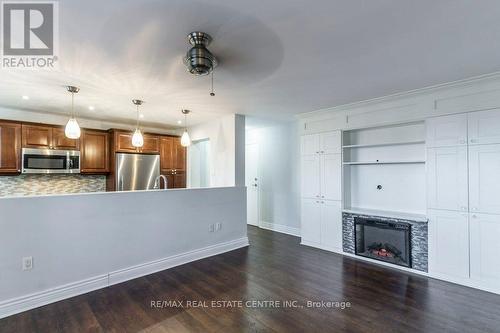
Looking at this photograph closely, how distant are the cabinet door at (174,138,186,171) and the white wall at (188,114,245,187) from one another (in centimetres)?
99

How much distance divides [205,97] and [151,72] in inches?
41.1

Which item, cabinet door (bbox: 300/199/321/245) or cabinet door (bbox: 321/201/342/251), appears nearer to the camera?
cabinet door (bbox: 321/201/342/251)

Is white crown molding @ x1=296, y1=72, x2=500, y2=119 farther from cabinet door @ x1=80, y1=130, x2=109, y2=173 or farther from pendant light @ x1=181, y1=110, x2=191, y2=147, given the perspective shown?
cabinet door @ x1=80, y1=130, x2=109, y2=173

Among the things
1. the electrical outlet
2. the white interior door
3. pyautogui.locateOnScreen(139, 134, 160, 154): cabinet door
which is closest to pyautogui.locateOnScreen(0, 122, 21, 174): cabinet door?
pyautogui.locateOnScreen(139, 134, 160, 154): cabinet door

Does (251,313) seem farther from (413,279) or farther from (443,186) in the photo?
(443,186)

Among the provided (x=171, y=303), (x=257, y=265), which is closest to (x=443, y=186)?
(x=257, y=265)

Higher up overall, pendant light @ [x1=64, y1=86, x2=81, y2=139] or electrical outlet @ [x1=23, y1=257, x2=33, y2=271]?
pendant light @ [x1=64, y1=86, x2=81, y2=139]

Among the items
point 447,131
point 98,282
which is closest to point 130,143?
point 98,282

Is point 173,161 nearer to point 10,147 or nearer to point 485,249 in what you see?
point 10,147

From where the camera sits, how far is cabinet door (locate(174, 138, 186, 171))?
582cm

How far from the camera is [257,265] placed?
364 centimetres

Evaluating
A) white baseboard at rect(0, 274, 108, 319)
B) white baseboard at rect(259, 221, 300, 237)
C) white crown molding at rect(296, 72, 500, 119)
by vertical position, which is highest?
white crown molding at rect(296, 72, 500, 119)

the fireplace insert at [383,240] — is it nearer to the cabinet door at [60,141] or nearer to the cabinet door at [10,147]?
the cabinet door at [60,141]

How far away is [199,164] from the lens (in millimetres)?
6301
